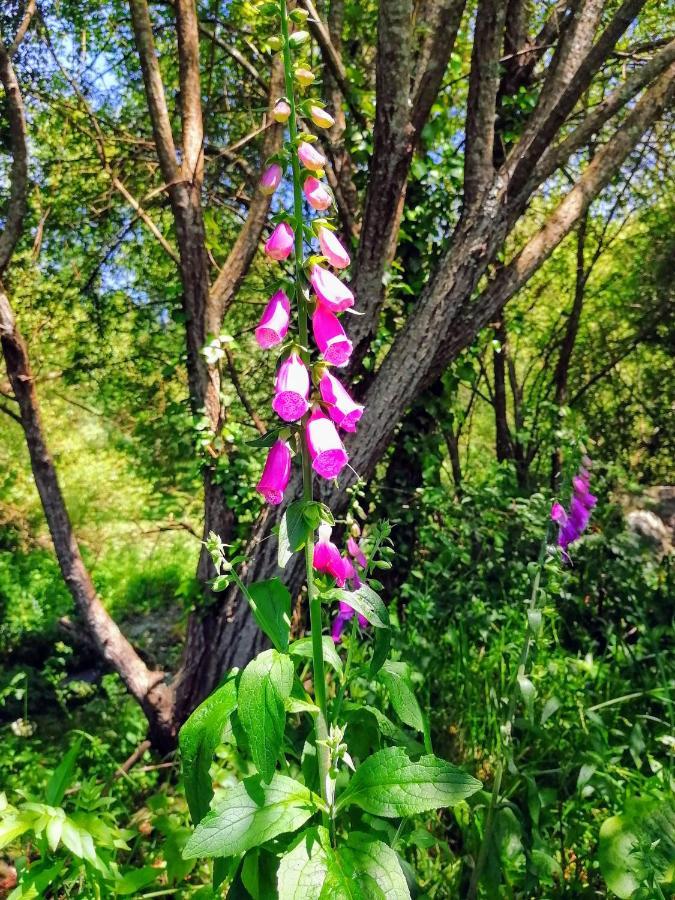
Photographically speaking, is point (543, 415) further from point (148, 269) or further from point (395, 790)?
point (395, 790)

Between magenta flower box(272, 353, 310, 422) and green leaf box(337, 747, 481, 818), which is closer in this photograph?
green leaf box(337, 747, 481, 818)

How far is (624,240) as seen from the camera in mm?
6207

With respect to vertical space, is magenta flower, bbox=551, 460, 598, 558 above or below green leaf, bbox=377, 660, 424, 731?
above

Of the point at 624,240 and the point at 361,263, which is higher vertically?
the point at 624,240

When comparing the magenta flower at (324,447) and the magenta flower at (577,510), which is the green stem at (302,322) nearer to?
the magenta flower at (324,447)

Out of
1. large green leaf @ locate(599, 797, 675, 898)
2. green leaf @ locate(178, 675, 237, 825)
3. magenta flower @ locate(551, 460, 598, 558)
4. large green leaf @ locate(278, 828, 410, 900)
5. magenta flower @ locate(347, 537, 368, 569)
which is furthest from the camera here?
magenta flower @ locate(551, 460, 598, 558)

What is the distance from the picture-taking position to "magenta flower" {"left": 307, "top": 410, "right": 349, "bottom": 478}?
121 centimetres

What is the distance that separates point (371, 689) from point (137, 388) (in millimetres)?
3555

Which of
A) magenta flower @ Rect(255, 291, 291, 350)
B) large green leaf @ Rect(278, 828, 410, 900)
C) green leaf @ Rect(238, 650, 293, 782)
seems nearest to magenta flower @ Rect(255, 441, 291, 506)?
magenta flower @ Rect(255, 291, 291, 350)

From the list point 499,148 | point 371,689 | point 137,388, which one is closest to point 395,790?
point 371,689

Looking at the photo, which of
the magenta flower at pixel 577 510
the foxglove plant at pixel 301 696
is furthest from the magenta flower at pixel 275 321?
the magenta flower at pixel 577 510

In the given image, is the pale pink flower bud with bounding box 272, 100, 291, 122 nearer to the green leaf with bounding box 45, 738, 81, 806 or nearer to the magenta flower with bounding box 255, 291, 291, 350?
the magenta flower with bounding box 255, 291, 291, 350

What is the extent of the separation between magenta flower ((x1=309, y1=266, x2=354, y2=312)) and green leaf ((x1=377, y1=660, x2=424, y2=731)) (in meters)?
0.88

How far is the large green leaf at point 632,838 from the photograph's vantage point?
1.60m
